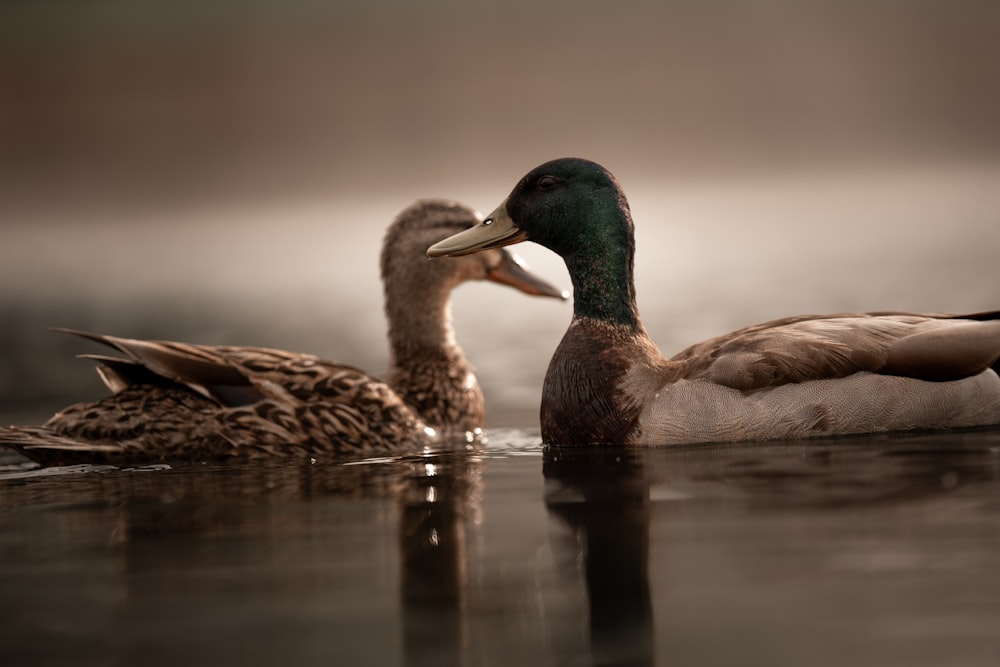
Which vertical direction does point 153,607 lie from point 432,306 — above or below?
below

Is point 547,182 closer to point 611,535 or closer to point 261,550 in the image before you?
point 611,535

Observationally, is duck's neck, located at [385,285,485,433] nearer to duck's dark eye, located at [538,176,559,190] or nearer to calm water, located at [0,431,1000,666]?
duck's dark eye, located at [538,176,559,190]

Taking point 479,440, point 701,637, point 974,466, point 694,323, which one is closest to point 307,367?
point 479,440

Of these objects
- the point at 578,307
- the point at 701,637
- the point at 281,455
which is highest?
the point at 578,307

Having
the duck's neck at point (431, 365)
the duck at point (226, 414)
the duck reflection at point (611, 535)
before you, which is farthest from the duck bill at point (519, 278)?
the duck reflection at point (611, 535)

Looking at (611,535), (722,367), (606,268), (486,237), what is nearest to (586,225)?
(606,268)

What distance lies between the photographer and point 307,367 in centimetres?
702

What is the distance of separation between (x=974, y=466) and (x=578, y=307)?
2136mm

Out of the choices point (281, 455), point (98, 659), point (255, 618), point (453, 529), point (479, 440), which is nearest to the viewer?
point (98, 659)

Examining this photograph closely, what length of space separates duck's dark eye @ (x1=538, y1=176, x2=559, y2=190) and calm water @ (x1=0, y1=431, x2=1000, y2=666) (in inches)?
60.1

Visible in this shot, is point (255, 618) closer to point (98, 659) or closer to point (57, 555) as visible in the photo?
point (98, 659)

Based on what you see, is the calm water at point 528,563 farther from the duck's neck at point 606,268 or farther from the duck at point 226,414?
the duck's neck at point 606,268

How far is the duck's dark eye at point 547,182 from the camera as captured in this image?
7.01m

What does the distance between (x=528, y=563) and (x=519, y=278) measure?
14.3 feet
